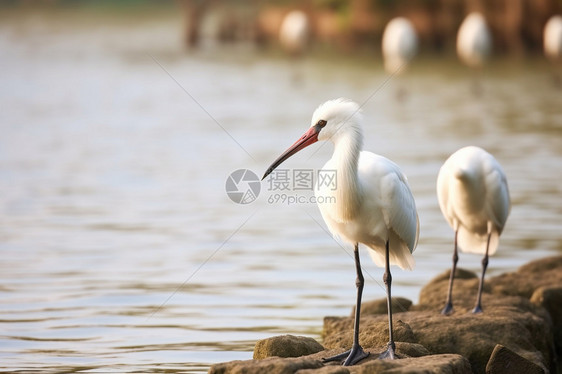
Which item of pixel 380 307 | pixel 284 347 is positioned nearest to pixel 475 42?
pixel 380 307

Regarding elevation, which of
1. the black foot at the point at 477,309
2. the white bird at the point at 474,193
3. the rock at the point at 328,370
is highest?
the white bird at the point at 474,193

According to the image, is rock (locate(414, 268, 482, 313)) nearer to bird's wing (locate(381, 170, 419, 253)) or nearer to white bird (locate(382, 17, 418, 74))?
bird's wing (locate(381, 170, 419, 253))

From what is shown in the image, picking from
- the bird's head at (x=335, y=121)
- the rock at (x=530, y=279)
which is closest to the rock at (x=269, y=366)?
the bird's head at (x=335, y=121)

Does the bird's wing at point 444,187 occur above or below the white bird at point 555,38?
below

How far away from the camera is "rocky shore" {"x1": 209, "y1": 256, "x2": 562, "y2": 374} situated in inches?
247

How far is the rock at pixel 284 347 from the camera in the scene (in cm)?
703

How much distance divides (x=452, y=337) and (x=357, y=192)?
4.49ft

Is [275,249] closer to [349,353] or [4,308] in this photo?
[4,308]

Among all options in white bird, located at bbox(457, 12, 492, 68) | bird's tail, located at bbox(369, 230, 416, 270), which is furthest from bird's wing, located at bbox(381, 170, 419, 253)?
white bird, located at bbox(457, 12, 492, 68)

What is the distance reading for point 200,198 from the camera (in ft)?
51.1

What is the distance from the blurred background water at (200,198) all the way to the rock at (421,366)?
202 cm

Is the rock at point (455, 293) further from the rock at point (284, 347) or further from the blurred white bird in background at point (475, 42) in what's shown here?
the blurred white bird in background at point (475, 42)

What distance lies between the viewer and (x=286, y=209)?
15062 mm

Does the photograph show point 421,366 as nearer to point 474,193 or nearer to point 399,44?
point 474,193
